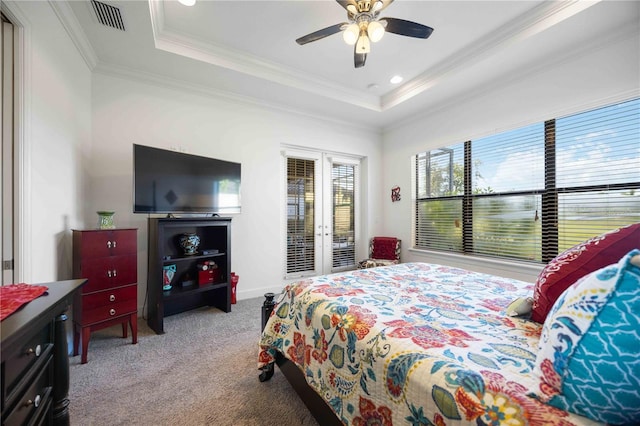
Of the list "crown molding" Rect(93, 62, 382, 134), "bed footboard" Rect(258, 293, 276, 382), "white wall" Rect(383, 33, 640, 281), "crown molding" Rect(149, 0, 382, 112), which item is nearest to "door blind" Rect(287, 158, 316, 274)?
"crown molding" Rect(93, 62, 382, 134)

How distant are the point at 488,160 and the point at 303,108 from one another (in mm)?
2714

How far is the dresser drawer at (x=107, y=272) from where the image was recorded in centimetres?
206

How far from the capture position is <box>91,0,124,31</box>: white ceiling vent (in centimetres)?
197

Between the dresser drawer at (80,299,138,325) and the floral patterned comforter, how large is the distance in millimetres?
1418

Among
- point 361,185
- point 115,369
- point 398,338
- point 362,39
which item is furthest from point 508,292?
point 361,185

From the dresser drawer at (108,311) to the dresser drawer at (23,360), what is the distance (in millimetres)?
1475

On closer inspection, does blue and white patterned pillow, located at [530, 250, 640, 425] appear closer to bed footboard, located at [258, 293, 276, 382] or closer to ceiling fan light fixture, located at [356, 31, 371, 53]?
bed footboard, located at [258, 293, 276, 382]

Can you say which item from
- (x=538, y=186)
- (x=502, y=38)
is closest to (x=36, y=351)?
(x=502, y=38)

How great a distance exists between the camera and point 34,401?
812mm

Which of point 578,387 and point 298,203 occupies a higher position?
point 298,203

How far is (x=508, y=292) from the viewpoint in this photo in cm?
159

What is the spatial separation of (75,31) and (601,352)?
3727mm

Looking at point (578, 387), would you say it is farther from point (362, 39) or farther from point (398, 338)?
point (362, 39)

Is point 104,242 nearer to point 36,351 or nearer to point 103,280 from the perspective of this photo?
point 103,280
